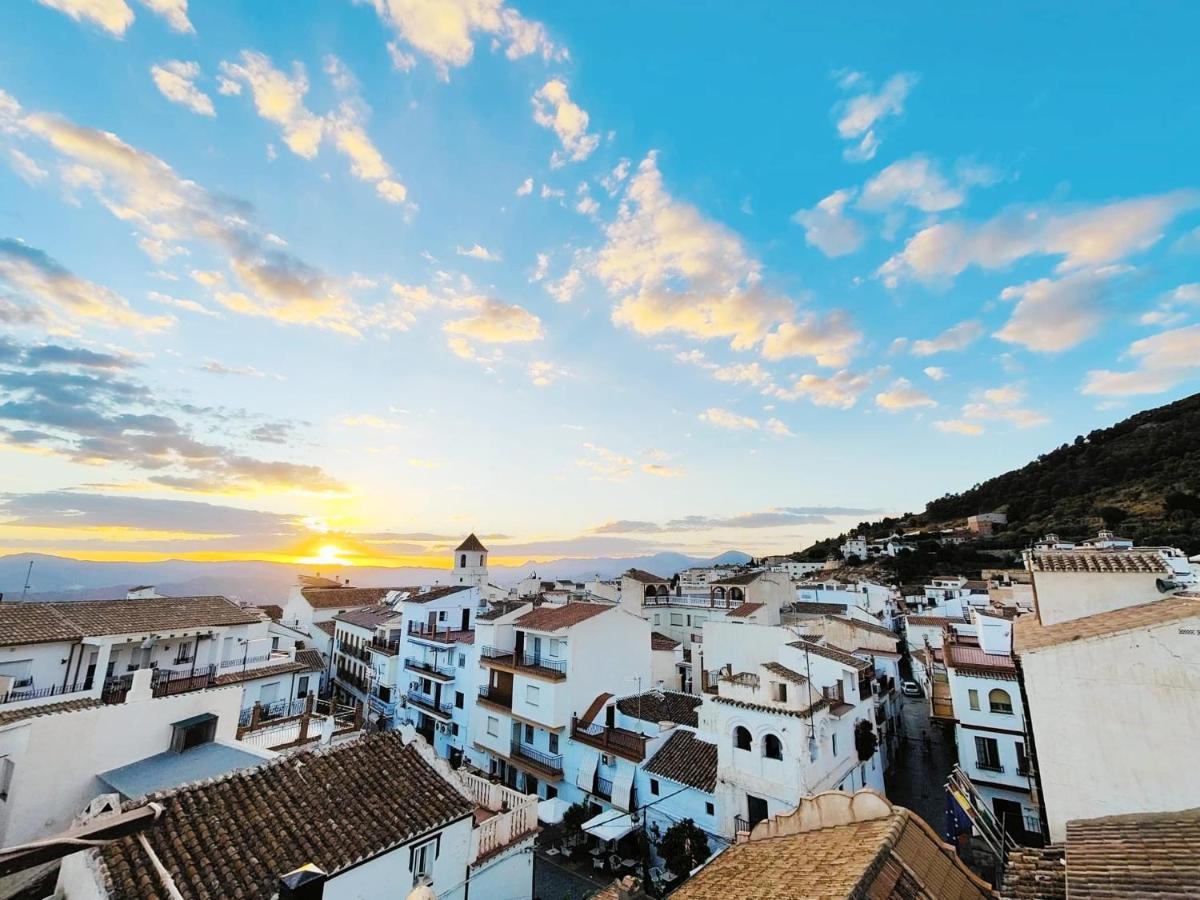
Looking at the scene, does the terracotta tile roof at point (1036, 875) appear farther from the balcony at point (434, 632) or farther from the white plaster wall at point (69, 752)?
the balcony at point (434, 632)

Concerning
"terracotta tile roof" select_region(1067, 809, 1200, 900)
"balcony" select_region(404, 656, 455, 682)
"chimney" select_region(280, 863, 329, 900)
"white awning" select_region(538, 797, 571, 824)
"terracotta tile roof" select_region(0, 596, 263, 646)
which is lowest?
"white awning" select_region(538, 797, 571, 824)

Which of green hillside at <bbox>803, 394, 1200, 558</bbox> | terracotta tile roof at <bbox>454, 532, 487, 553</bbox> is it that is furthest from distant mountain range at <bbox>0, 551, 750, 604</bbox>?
green hillside at <bbox>803, 394, 1200, 558</bbox>

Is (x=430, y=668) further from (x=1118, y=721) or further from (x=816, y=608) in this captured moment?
(x=1118, y=721)

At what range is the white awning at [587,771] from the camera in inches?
959

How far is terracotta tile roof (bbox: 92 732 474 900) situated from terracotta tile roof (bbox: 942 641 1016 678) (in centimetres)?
2272

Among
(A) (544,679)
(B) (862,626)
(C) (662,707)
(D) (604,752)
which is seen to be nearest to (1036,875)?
(D) (604,752)

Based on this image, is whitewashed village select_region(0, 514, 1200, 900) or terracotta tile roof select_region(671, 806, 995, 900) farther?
whitewashed village select_region(0, 514, 1200, 900)

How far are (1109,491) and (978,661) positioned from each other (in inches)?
3972

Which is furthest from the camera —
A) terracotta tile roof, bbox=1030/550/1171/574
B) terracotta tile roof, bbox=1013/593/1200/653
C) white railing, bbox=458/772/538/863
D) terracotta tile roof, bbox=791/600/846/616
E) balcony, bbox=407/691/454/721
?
terracotta tile roof, bbox=791/600/846/616

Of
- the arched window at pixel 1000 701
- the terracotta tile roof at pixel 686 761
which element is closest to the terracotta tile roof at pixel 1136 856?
the terracotta tile roof at pixel 686 761

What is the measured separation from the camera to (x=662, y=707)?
2645cm

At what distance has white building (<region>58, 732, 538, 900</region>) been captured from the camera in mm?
7852

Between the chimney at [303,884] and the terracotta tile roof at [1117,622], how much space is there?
40.9 ft

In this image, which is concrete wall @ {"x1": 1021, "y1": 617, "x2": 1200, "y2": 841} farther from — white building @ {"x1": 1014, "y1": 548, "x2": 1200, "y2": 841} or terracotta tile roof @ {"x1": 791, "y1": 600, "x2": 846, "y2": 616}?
terracotta tile roof @ {"x1": 791, "y1": 600, "x2": 846, "y2": 616}
